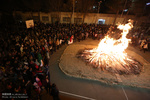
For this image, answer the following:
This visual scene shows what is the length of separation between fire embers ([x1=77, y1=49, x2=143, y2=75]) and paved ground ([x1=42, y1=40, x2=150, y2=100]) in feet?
6.16

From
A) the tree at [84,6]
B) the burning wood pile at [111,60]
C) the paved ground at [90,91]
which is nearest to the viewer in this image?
the paved ground at [90,91]

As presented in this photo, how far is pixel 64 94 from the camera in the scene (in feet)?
20.2

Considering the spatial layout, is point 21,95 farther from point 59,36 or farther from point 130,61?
point 130,61

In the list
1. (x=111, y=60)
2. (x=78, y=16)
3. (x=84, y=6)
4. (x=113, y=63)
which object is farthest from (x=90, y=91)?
(x=78, y=16)

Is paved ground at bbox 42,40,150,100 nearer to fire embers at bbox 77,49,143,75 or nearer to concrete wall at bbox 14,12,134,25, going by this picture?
fire embers at bbox 77,49,143,75

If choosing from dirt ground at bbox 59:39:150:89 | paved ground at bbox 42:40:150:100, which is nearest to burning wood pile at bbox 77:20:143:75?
dirt ground at bbox 59:39:150:89

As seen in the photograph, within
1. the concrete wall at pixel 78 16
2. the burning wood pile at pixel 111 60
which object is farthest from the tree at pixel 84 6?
the burning wood pile at pixel 111 60

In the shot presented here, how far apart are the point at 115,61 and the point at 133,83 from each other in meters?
2.66

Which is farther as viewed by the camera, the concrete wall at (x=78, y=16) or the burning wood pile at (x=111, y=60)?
the concrete wall at (x=78, y=16)

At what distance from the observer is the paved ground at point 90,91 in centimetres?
609

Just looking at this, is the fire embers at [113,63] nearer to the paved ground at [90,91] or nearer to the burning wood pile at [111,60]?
the burning wood pile at [111,60]

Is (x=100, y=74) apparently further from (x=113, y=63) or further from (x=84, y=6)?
(x=84, y=6)

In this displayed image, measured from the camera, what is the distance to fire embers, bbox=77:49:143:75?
8516 mm

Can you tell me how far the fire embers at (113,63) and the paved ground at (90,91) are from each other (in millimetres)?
1879
